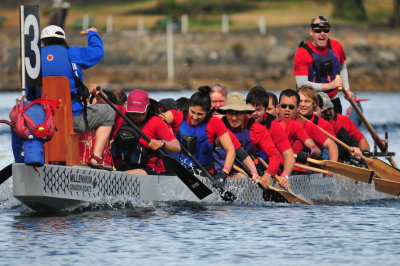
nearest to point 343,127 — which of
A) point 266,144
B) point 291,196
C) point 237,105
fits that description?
point 291,196

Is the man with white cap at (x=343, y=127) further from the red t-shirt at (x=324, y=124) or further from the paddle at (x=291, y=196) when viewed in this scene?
the paddle at (x=291, y=196)

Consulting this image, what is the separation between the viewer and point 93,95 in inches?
639

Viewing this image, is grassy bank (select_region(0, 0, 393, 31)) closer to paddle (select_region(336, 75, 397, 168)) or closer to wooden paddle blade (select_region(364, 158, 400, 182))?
paddle (select_region(336, 75, 397, 168))

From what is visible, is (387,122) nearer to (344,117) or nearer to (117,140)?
(344,117)

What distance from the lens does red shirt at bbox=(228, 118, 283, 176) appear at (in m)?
16.4

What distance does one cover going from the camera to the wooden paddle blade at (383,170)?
63.0 ft

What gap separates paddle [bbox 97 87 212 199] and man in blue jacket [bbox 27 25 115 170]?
31 centimetres

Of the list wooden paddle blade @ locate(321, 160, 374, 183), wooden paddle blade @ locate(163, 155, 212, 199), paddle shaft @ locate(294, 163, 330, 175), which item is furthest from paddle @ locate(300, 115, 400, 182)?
wooden paddle blade @ locate(163, 155, 212, 199)

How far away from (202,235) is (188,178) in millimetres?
1625

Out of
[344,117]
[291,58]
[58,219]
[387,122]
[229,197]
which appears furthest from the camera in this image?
[291,58]

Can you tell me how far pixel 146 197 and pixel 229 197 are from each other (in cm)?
130

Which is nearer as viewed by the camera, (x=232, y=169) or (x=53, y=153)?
(x=53, y=153)

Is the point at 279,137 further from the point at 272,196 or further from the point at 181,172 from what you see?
the point at 181,172

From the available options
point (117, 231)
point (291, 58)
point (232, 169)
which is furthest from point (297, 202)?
point (291, 58)
